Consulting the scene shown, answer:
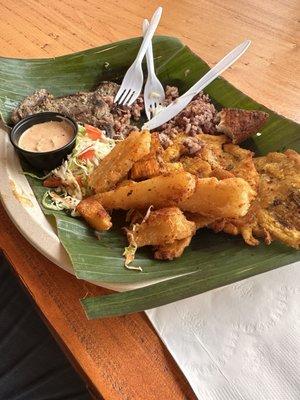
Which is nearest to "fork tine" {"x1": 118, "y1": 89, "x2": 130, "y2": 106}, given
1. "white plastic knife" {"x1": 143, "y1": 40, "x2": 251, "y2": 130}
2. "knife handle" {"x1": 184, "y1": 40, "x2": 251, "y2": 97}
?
"white plastic knife" {"x1": 143, "y1": 40, "x2": 251, "y2": 130}

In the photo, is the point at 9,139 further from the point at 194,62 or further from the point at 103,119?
the point at 194,62

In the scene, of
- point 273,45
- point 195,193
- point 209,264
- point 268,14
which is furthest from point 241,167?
point 268,14

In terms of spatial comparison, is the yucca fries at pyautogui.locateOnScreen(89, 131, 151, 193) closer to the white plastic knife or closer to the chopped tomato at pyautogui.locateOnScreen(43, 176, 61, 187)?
the chopped tomato at pyautogui.locateOnScreen(43, 176, 61, 187)

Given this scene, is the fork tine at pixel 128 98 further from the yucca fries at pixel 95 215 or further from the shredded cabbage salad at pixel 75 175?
the yucca fries at pixel 95 215

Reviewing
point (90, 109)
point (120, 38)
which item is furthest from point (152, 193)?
point (120, 38)

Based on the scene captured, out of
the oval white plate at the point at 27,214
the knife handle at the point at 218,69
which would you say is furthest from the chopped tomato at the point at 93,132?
the knife handle at the point at 218,69

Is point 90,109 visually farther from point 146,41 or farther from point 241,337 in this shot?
point 241,337
